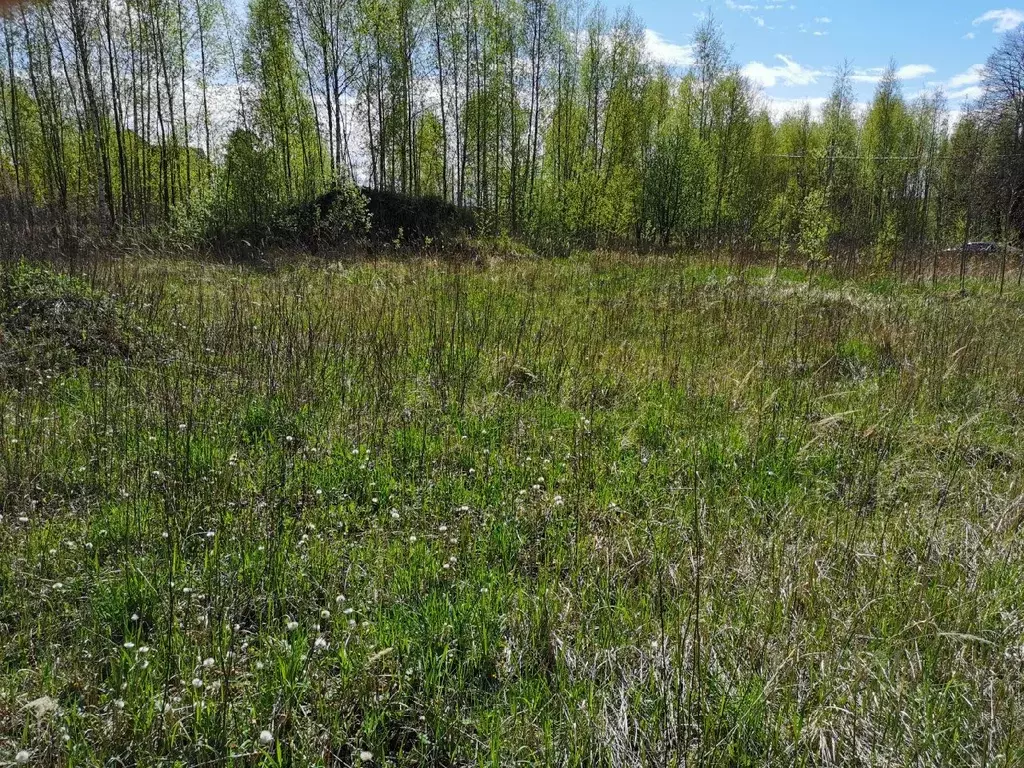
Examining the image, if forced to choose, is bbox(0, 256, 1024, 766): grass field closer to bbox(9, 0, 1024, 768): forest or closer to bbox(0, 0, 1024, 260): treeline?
bbox(9, 0, 1024, 768): forest

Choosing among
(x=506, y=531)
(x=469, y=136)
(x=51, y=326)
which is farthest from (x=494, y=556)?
(x=469, y=136)

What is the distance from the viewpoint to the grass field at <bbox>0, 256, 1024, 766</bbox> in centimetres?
182

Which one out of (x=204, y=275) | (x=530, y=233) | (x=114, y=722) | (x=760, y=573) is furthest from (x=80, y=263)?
(x=530, y=233)

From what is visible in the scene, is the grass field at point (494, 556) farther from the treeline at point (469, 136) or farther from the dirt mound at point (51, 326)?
the treeline at point (469, 136)

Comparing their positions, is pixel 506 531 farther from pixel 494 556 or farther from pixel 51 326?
pixel 51 326

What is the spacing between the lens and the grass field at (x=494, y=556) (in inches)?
71.6

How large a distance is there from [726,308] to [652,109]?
34.0 meters

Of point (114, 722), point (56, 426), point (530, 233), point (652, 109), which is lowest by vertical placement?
point (114, 722)

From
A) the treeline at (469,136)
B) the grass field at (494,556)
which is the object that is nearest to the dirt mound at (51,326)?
the grass field at (494,556)

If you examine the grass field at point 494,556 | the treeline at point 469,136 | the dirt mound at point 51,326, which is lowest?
the grass field at point 494,556

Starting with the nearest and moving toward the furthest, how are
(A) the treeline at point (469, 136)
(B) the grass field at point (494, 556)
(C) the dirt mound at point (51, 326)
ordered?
(B) the grass field at point (494, 556)
(C) the dirt mound at point (51, 326)
(A) the treeline at point (469, 136)

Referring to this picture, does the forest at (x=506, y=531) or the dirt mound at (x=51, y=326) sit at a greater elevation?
the dirt mound at (x=51, y=326)

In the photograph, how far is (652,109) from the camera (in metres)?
37.2

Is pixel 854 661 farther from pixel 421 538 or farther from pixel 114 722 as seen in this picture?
pixel 114 722
